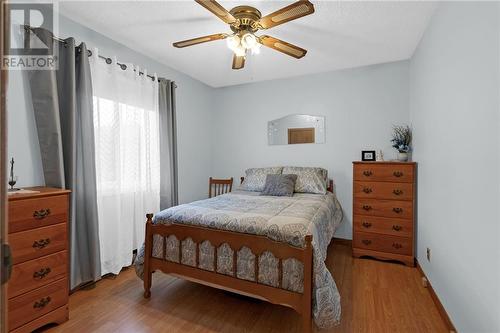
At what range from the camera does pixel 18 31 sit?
1834 millimetres

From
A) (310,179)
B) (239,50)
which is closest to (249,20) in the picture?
(239,50)

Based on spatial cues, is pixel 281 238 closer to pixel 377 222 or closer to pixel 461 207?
pixel 461 207

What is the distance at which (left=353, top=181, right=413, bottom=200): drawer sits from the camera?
8.81 ft

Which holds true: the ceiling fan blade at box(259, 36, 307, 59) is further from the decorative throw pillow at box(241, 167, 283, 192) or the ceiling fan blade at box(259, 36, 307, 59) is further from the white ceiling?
the decorative throw pillow at box(241, 167, 283, 192)

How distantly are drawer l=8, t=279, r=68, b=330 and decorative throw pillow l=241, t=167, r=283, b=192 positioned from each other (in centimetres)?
216

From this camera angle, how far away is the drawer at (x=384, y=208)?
2.68m

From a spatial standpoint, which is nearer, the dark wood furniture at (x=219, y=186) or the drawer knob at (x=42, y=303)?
the drawer knob at (x=42, y=303)

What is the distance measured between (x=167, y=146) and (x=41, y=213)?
5.38ft

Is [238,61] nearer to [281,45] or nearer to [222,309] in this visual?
[281,45]

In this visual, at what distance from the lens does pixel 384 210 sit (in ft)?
9.11

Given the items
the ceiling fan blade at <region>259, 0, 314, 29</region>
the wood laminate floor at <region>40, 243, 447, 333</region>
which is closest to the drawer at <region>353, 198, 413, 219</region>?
the wood laminate floor at <region>40, 243, 447, 333</region>

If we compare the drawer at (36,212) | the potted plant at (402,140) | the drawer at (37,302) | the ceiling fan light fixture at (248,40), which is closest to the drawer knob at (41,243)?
the drawer at (36,212)

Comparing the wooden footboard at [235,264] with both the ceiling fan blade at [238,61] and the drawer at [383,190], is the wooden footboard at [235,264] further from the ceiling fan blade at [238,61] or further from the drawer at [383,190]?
the drawer at [383,190]

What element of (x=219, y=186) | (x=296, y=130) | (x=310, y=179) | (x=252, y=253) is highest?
(x=296, y=130)
